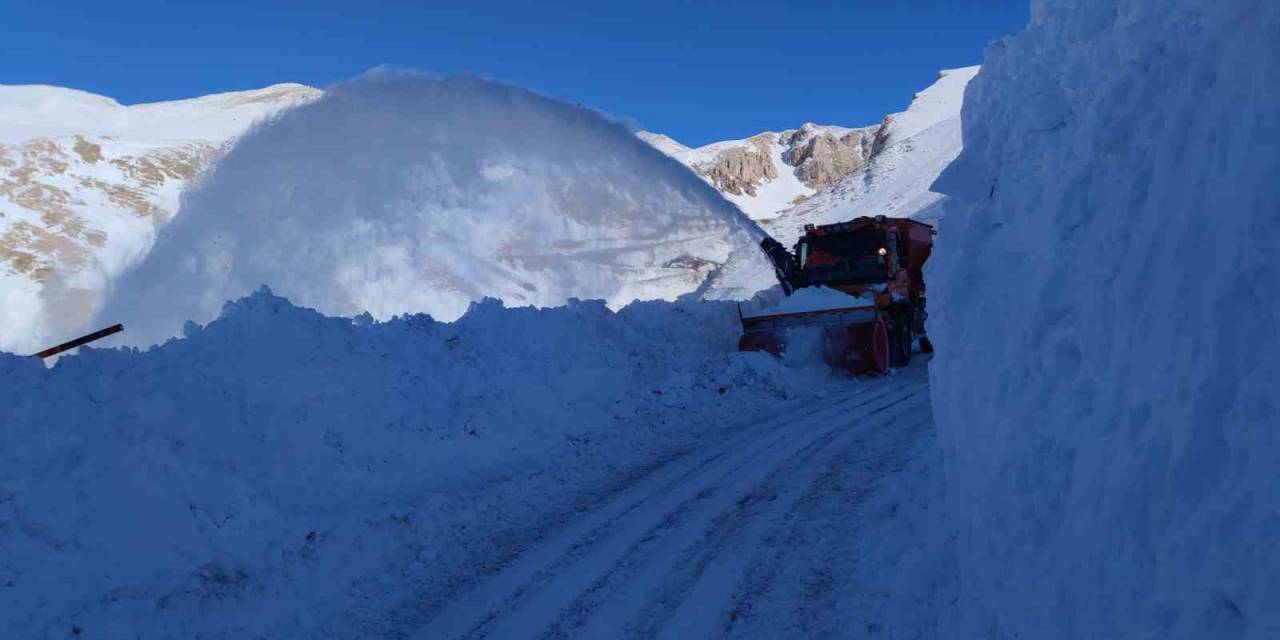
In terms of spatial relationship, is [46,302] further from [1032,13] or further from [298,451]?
[1032,13]

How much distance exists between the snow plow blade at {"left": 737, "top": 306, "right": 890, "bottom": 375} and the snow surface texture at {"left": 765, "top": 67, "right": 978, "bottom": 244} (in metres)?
32.8

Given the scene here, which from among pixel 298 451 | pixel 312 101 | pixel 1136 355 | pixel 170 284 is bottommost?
pixel 298 451

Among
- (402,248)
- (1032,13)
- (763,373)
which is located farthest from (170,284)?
(1032,13)

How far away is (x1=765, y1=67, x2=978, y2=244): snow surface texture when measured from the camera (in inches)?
2124

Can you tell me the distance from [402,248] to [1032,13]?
45.8 ft

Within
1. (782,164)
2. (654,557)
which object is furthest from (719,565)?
(782,164)

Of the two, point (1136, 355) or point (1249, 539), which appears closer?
point (1249, 539)

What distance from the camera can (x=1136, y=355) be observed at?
310 cm

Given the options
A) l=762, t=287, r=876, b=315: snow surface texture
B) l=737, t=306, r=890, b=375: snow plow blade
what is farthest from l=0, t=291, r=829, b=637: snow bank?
l=762, t=287, r=876, b=315: snow surface texture

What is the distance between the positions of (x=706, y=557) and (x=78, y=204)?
133ft

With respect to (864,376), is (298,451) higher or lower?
higher

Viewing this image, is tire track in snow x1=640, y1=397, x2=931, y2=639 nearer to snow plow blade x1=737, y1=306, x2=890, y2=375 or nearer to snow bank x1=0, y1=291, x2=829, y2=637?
snow bank x1=0, y1=291, x2=829, y2=637

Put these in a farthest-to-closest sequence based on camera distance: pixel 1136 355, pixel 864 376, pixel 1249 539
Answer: pixel 864 376 < pixel 1136 355 < pixel 1249 539

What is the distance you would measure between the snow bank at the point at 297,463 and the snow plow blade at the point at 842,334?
2569 millimetres
